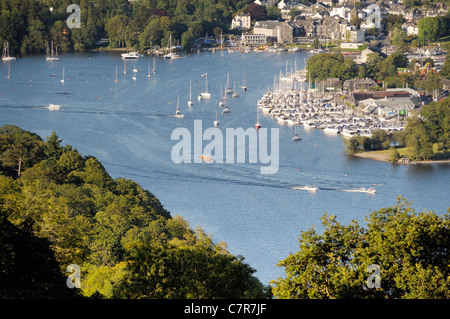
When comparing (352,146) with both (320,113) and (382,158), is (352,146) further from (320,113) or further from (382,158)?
(320,113)

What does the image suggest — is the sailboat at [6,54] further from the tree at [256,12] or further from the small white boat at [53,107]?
the tree at [256,12]

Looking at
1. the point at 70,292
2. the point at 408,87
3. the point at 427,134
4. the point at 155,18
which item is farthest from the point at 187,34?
the point at 70,292

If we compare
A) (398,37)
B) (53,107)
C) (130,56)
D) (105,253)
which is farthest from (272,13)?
(105,253)

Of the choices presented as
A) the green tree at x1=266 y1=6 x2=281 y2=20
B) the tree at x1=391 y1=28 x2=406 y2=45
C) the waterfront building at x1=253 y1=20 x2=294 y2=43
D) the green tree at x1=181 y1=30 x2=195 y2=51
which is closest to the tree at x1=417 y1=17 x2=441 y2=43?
the tree at x1=391 y1=28 x2=406 y2=45

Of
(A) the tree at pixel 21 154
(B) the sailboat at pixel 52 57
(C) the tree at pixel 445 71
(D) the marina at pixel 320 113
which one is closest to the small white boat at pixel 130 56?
(B) the sailboat at pixel 52 57

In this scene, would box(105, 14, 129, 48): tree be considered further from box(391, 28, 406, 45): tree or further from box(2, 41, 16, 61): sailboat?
box(391, 28, 406, 45): tree
